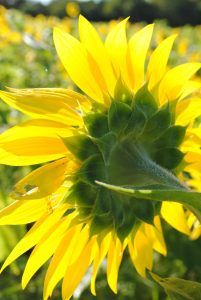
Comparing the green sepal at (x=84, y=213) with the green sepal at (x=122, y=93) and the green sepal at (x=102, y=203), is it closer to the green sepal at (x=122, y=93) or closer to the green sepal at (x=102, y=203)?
the green sepal at (x=102, y=203)

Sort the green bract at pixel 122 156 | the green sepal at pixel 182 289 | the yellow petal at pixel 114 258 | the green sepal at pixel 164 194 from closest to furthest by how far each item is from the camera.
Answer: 1. the green sepal at pixel 164 194
2. the green sepal at pixel 182 289
3. the green bract at pixel 122 156
4. the yellow petal at pixel 114 258

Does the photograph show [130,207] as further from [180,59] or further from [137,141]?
[180,59]

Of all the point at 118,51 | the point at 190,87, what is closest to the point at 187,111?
the point at 190,87

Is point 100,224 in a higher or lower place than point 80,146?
lower

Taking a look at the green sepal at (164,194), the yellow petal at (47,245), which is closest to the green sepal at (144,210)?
the yellow petal at (47,245)

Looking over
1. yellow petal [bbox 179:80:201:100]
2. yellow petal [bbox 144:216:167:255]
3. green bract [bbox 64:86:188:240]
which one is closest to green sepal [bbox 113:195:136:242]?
green bract [bbox 64:86:188:240]

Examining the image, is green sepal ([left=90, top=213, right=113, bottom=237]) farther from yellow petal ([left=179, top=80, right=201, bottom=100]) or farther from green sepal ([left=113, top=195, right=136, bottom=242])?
yellow petal ([left=179, top=80, right=201, bottom=100])

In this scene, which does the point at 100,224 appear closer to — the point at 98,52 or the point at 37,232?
the point at 37,232
